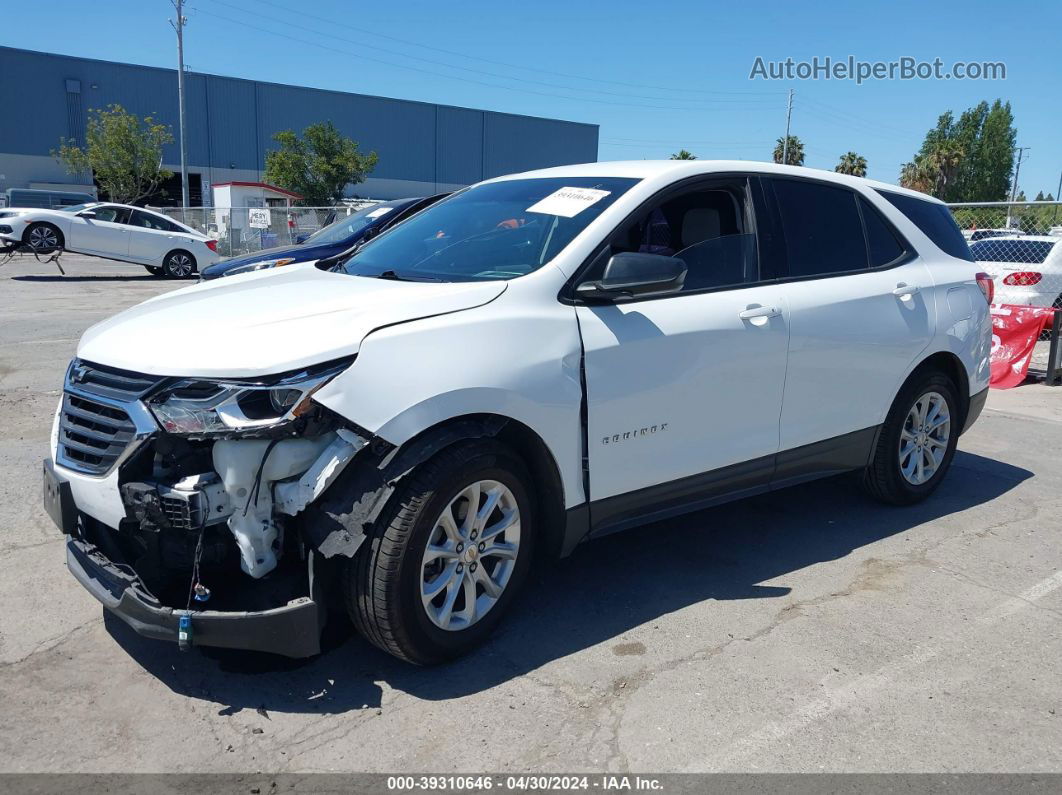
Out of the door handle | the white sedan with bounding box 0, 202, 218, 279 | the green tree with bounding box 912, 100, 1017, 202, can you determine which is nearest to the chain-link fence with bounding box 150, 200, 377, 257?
the white sedan with bounding box 0, 202, 218, 279

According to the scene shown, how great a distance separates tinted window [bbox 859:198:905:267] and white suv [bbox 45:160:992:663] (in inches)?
3.1

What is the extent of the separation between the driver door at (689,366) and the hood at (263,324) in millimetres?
610

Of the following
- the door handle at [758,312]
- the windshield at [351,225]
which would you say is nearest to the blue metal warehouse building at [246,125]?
the windshield at [351,225]

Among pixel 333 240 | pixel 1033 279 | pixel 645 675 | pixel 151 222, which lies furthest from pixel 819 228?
pixel 151 222

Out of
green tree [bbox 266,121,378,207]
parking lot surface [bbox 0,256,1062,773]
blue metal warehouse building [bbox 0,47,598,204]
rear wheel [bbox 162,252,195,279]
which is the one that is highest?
blue metal warehouse building [bbox 0,47,598,204]

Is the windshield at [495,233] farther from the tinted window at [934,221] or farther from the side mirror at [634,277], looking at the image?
the tinted window at [934,221]

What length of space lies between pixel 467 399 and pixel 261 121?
60111 millimetres

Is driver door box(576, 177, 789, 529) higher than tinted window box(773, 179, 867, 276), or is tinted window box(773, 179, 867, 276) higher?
tinted window box(773, 179, 867, 276)

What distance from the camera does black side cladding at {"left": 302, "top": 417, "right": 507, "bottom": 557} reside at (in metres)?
2.98

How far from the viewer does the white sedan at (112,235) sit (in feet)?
63.5

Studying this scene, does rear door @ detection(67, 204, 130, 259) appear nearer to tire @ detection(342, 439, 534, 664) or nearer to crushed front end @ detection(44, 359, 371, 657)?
crushed front end @ detection(44, 359, 371, 657)

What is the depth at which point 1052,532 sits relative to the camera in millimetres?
5090

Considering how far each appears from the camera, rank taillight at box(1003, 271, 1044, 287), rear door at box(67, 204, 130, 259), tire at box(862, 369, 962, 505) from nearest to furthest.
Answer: tire at box(862, 369, 962, 505)
taillight at box(1003, 271, 1044, 287)
rear door at box(67, 204, 130, 259)

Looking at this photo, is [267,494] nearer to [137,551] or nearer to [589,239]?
[137,551]
